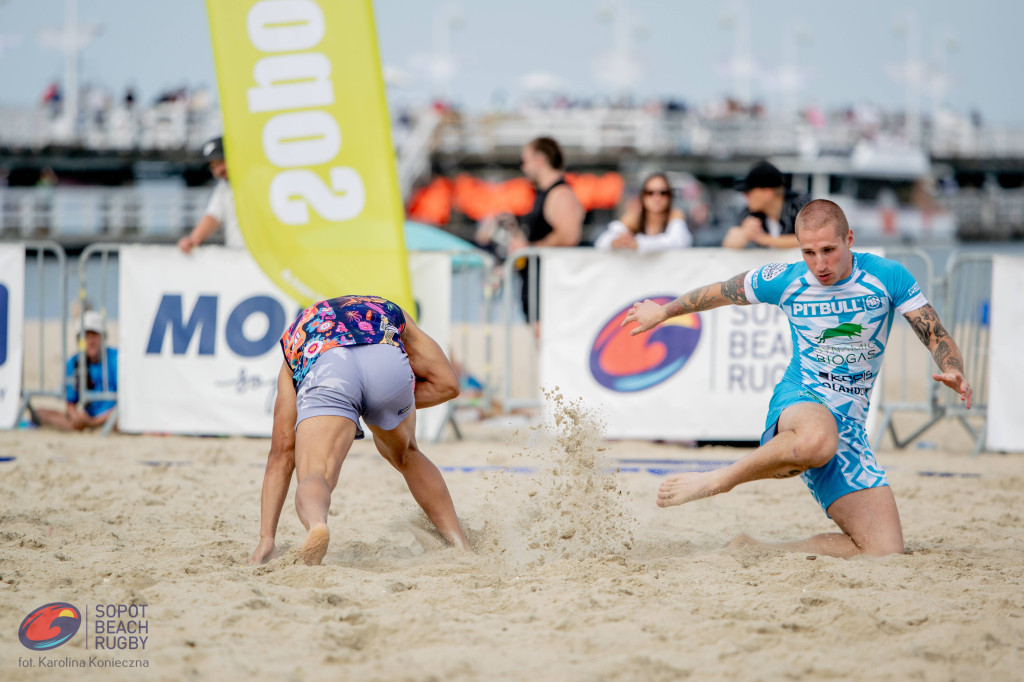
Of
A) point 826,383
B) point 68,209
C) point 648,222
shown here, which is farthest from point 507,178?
point 826,383

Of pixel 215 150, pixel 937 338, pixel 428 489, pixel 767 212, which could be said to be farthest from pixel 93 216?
pixel 937 338

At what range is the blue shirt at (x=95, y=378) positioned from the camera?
7.15 m

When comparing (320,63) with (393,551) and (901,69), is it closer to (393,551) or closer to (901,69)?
(393,551)

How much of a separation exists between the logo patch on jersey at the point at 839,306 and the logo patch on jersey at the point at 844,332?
6cm

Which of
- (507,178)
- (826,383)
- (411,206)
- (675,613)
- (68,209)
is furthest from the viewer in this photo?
(507,178)

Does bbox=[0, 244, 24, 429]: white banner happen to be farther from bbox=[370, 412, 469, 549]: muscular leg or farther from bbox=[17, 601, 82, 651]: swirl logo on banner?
bbox=[17, 601, 82, 651]: swirl logo on banner

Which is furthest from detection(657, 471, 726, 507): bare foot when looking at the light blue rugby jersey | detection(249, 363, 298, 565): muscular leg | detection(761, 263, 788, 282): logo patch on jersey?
detection(249, 363, 298, 565): muscular leg

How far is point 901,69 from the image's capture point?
191 ft

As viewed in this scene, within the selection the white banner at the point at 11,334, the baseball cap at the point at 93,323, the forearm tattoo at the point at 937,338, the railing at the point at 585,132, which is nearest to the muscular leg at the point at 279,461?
the forearm tattoo at the point at 937,338

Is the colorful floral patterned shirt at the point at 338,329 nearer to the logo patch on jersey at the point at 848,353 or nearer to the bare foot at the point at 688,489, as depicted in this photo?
the bare foot at the point at 688,489

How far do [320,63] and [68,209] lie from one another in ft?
86.4

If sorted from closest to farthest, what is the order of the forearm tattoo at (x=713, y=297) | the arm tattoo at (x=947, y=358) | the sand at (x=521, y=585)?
the sand at (x=521, y=585) → the arm tattoo at (x=947, y=358) → the forearm tattoo at (x=713, y=297)

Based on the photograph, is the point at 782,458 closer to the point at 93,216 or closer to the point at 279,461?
the point at 279,461

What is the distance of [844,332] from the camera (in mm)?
3742
